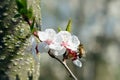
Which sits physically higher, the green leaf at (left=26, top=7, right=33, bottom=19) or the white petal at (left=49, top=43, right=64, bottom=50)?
the green leaf at (left=26, top=7, right=33, bottom=19)

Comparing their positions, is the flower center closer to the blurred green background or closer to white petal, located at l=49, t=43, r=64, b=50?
white petal, located at l=49, t=43, r=64, b=50

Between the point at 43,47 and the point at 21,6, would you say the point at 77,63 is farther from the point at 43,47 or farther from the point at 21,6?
the point at 21,6

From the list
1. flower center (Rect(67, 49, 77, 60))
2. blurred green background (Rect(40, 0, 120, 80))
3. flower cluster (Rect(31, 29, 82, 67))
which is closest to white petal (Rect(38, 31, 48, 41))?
flower cluster (Rect(31, 29, 82, 67))

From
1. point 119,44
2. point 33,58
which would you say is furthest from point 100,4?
point 33,58

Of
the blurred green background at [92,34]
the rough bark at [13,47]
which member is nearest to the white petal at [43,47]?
the rough bark at [13,47]

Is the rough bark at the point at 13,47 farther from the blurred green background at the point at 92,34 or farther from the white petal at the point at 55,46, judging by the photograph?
the blurred green background at the point at 92,34

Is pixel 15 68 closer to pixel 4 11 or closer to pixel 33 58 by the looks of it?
pixel 33 58
